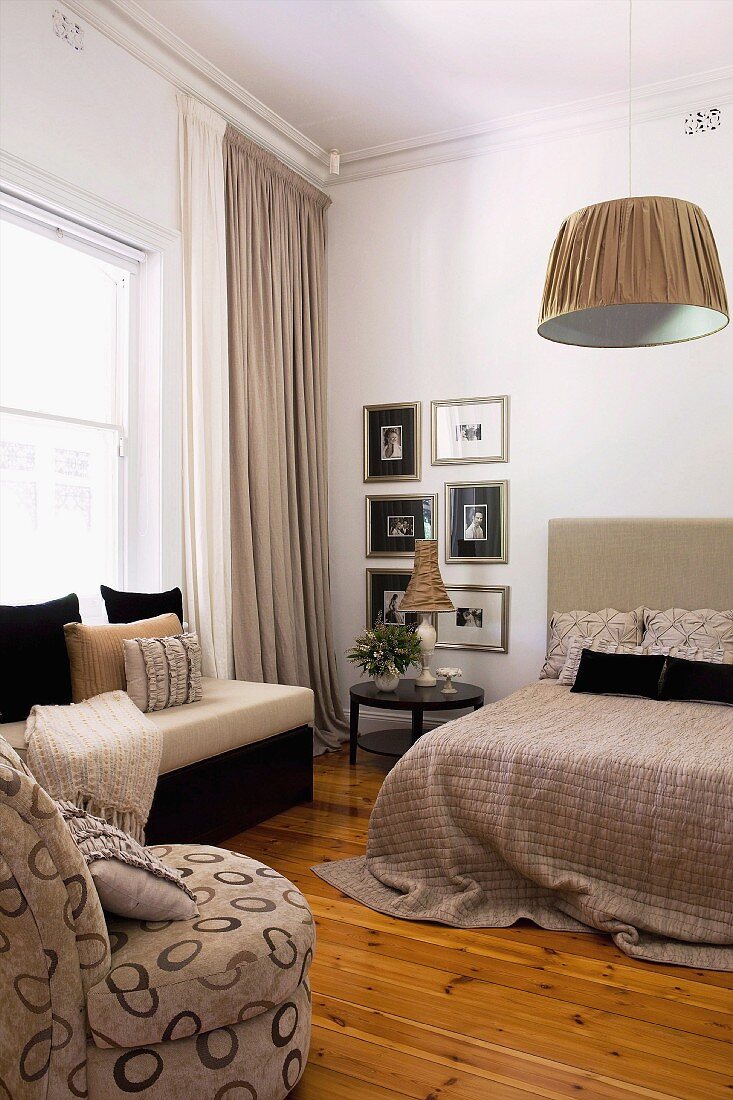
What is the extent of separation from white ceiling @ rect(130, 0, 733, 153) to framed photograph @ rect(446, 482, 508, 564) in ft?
6.22

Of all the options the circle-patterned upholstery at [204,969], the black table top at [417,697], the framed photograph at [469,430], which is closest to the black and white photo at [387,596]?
the black table top at [417,697]

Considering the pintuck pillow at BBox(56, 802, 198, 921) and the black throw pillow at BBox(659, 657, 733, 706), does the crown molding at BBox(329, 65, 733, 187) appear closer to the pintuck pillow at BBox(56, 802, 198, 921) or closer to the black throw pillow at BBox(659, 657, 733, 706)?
the black throw pillow at BBox(659, 657, 733, 706)

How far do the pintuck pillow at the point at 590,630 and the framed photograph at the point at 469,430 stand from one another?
0.95 metres

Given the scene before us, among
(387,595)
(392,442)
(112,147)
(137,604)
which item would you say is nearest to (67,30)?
(112,147)

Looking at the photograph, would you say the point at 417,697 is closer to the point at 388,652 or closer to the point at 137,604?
the point at 388,652

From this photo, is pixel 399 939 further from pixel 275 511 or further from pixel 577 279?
pixel 275 511

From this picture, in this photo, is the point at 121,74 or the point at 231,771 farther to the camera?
the point at 121,74

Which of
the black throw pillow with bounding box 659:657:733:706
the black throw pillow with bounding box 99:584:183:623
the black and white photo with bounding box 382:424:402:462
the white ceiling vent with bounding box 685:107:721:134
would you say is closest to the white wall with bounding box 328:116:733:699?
the white ceiling vent with bounding box 685:107:721:134

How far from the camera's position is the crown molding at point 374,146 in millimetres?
3582

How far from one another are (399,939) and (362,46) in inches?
139

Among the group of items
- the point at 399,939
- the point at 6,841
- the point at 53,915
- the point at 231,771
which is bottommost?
the point at 399,939

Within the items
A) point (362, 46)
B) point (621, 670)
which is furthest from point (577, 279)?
point (362, 46)

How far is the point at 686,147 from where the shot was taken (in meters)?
4.15

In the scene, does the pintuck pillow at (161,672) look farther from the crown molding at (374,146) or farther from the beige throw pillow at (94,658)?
the crown molding at (374,146)
